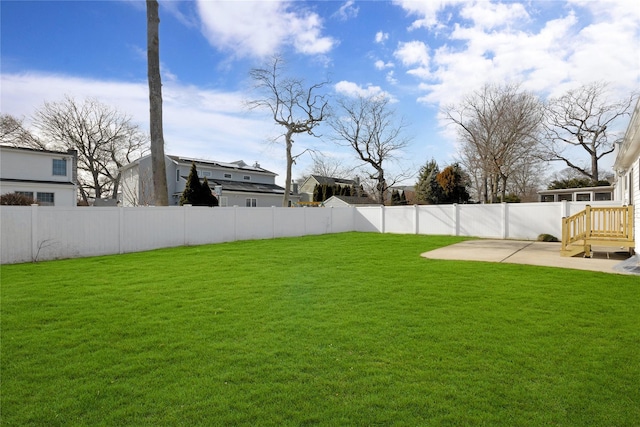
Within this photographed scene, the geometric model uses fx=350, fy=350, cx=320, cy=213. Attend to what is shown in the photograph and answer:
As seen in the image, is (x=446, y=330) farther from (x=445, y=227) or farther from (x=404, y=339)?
(x=445, y=227)

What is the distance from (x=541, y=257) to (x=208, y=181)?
77.6 ft

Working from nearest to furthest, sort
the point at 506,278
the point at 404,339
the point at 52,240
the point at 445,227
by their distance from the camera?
the point at 404,339
the point at 506,278
the point at 52,240
the point at 445,227

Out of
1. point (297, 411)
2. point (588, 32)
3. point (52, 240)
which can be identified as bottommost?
point (297, 411)

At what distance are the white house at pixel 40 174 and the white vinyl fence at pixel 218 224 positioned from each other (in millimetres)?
11098

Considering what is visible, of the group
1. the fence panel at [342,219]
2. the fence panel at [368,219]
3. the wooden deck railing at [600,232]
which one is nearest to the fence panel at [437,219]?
the fence panel at [368,219]

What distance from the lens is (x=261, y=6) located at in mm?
12039

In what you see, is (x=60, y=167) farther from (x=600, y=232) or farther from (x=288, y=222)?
(x=600, y=232)

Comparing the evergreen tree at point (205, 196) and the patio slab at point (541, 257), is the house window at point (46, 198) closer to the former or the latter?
the evergreen tree at point (205, 196)

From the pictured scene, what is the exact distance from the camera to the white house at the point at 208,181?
26.5 m

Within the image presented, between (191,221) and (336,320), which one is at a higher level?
(191,221)

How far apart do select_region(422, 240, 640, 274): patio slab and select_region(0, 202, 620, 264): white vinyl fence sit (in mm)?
3635

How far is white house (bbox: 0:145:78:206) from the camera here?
18.6 m

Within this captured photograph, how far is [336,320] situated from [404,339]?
92 centimetres

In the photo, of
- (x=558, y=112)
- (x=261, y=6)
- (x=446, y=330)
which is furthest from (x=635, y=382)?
(x=558, y=112)
